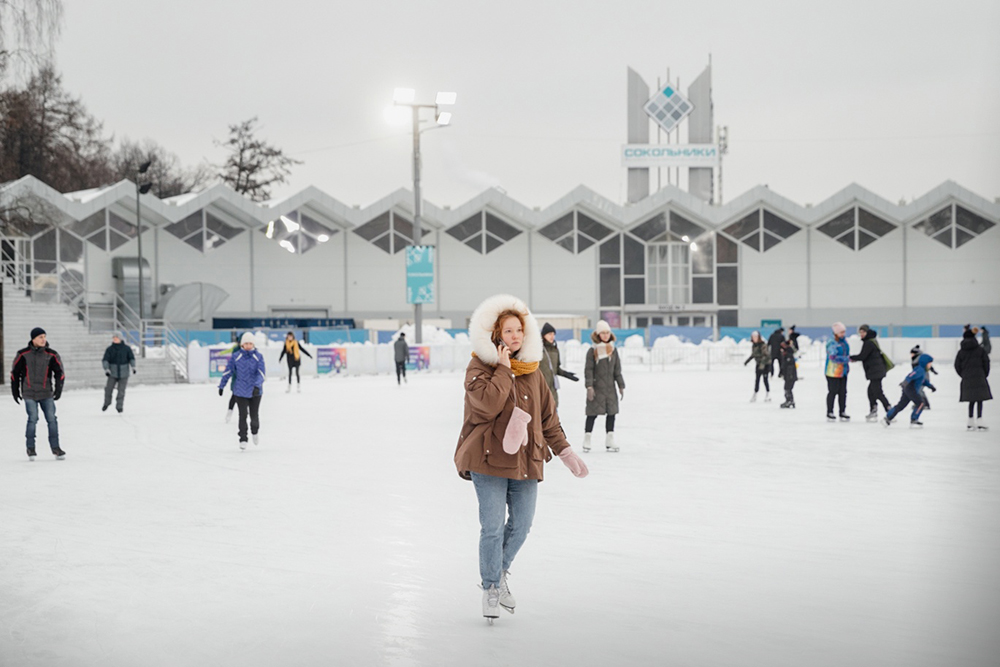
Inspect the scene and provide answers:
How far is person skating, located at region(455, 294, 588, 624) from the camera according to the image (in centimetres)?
432

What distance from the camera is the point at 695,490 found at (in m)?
8.36

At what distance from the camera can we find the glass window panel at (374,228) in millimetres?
46000

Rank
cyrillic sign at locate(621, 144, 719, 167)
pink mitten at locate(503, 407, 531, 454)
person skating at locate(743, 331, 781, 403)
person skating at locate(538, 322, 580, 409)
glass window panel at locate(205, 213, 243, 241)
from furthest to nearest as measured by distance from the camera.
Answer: cyrillic sign at locate(621, 144, 719, 167), glass window panel at locate(205, 213, 243, 241), person skating at locate(743, 331, 781, 403), person skating at locate(538, 322, 580, 409), pink mitten at locate(503, 407, 531, 454)

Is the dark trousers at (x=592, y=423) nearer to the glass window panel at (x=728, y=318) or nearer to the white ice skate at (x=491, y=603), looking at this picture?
the white ice skate at (x=491, y=603)

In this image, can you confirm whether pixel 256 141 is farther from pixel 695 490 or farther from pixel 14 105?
pixel 695 490

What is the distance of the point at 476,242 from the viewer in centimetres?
4719

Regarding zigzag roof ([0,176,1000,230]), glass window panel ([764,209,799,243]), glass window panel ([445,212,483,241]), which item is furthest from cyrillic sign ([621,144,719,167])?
glass window panel ([445,212,483,241])

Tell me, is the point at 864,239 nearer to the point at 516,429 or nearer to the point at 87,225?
the point at 87,225

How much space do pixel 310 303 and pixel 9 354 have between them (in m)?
21.6

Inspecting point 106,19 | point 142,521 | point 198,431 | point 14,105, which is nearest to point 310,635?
point 142,521

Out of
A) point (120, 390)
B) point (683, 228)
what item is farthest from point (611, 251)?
point (120, 390)

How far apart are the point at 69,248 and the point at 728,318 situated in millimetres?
29754

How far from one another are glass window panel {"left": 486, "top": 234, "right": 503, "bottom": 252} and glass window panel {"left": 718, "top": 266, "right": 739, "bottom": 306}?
425 inches

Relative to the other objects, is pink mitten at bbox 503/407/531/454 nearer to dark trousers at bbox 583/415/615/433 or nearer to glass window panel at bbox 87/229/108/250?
dark trousers at bbox 583/415/615/433
